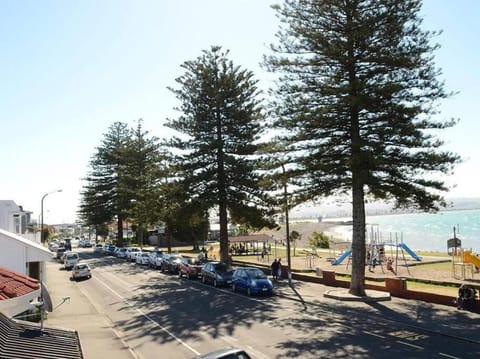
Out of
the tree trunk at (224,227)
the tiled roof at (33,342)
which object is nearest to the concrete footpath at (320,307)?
the tiled roof at (33,342)

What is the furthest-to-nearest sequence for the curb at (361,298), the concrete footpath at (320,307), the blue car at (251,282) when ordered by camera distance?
the blue car at (251,282) < the curb at (361,298) < the concrete footpath at (320,307)

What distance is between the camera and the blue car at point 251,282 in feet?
85.4

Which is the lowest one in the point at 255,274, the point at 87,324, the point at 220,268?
the point at 87,324

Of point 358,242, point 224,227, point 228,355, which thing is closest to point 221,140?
point 224,227

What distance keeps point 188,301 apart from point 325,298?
7136 mm

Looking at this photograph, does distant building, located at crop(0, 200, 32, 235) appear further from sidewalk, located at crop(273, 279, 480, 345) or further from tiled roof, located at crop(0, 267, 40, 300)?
sidewalk, located at crop(273, 279, 480, 345)

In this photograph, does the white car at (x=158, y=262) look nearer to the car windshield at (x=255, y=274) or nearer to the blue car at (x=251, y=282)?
the blue car at (x=251, y=282)

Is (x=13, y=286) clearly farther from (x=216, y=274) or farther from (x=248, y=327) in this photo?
(x=216, y=274)

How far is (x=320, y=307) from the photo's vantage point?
22.2 m

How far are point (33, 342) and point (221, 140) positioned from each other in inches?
1271

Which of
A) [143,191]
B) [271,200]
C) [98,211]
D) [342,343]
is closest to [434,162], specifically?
[342,343]

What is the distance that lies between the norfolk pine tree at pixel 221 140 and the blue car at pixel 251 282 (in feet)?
41.5

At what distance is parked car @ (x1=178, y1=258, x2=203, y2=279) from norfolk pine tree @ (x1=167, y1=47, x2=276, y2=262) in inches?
170

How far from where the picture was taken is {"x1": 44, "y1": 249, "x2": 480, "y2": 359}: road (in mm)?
14781
